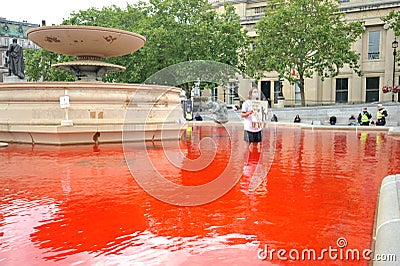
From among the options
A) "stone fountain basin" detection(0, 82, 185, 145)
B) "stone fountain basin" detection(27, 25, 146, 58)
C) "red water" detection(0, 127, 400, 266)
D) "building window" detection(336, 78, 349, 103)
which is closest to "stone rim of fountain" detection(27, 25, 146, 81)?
"stone fountain basin" detection(27, 25, 146, 58)

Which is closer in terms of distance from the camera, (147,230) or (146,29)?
(147,230)

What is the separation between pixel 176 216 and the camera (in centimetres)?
405

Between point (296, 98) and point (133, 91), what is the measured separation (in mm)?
34751

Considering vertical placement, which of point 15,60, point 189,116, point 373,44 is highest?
point 373,44

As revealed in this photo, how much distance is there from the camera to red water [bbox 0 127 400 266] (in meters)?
3.08

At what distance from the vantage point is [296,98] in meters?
43.3

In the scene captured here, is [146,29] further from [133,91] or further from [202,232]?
[202,232]

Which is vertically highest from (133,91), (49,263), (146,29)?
(146,29)

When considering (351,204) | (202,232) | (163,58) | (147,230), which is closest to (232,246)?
(202,232)

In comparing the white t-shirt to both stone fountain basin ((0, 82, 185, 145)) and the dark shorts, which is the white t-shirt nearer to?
the dark shorts

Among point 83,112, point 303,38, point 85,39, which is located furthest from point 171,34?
point 83,112

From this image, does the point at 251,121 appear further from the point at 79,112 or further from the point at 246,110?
the point at 79,112

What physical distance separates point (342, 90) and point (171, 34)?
20589mm

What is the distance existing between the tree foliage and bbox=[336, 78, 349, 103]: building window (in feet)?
41.5
